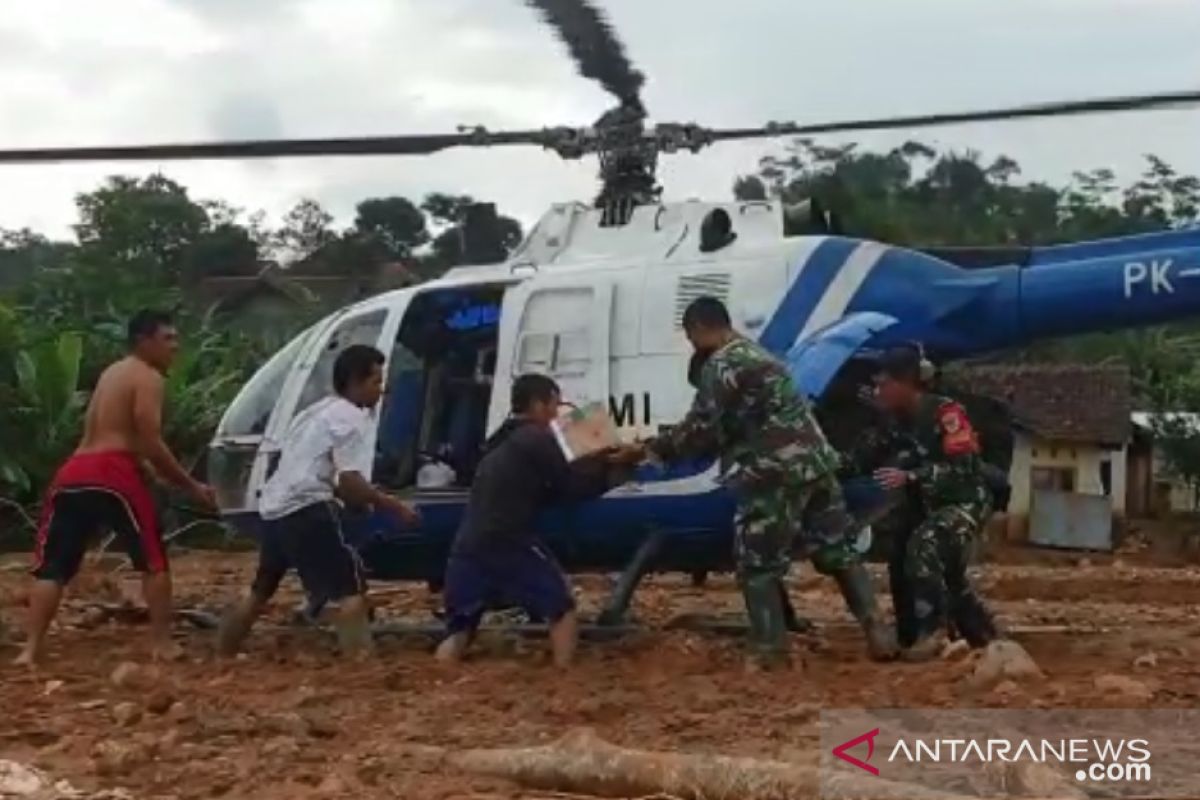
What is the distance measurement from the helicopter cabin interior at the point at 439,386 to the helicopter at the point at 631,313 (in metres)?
0.01

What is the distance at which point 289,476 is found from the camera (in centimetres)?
850

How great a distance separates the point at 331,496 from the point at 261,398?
2270 mm

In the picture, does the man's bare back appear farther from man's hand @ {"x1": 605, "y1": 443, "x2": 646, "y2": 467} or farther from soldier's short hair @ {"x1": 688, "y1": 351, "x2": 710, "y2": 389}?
soldier's short hair @ {"x1": 688, "y1": 351, "x2": 710, "y2": 389}

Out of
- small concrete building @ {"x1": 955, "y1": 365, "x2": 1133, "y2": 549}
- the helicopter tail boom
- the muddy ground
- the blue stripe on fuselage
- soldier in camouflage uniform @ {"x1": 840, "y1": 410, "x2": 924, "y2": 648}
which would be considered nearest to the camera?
the muddy ground

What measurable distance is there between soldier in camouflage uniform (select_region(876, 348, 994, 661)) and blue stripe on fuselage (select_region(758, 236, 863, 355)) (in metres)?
0.91

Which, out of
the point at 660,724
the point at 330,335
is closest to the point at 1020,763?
the point at 660,724

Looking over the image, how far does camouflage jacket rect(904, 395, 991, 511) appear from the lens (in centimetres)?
829

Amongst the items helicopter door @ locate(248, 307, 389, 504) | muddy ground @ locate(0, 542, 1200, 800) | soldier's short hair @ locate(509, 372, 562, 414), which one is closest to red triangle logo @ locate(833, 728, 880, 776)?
muddy ground @ locate(0, 542, 1200, 800)

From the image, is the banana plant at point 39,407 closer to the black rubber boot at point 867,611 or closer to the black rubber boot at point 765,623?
the black rubber boot at point 867,611

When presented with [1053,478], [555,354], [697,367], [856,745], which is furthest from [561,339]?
[1053,478]

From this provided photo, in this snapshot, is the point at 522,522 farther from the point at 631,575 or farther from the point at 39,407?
the point at 39,407

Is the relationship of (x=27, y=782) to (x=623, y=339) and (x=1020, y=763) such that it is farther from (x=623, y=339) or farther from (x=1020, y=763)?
(x=623, y=339)

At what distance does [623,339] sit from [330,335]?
1769 millimetres

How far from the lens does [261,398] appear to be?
1059 cm
